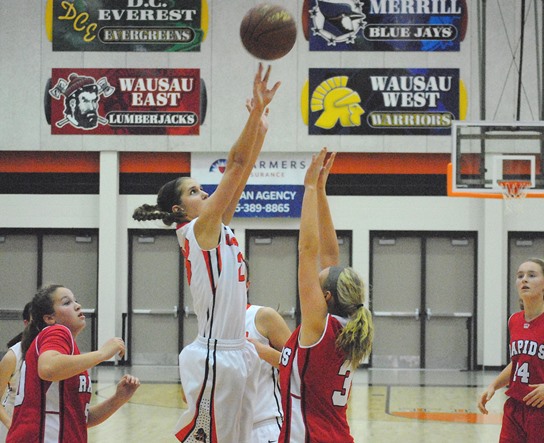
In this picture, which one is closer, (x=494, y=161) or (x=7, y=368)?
(x=7, y=368)

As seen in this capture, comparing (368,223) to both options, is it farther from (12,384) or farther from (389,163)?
(12,384)

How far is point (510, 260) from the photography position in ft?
49.4

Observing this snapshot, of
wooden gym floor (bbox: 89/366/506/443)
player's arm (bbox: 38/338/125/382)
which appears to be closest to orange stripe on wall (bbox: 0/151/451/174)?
wooden gym floor (bbox: 89/366/506/443)

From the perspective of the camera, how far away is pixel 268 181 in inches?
595

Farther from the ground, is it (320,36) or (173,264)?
(320,36)

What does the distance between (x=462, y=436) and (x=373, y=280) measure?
616cm

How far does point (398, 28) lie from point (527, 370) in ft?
34.4

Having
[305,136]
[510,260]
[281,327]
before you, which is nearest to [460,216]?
[510,260]

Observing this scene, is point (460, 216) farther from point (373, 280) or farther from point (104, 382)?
point (104, 382)

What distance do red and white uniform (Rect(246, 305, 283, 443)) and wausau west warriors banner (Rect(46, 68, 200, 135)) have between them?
436 inches

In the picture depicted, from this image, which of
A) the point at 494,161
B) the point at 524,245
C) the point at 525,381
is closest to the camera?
the point at 525,381

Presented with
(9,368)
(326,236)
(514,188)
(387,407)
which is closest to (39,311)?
(9,368)

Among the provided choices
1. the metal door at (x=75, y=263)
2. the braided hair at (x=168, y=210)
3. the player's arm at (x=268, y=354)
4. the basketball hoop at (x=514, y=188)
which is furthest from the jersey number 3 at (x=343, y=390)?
the metal door at (x=75, y=263)

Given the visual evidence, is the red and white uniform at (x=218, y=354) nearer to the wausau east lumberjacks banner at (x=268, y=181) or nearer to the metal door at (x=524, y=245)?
the wausau east lumberjacks banner at (x=268, y=181)
